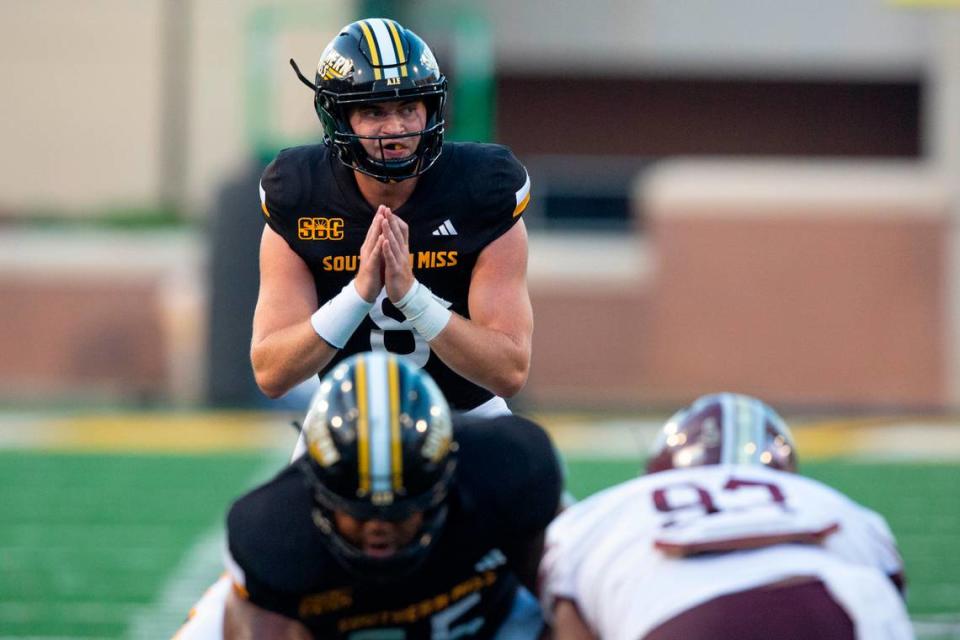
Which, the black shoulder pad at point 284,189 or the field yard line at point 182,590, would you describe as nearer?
the black shoulder pad at point 284,189

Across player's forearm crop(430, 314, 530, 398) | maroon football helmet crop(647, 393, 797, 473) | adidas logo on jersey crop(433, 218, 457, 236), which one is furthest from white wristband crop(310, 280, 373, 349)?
maroon football helmet crop(647, 393, 797, 473)

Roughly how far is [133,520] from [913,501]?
4.18 metres

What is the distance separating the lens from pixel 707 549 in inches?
143

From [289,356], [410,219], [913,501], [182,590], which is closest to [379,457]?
[289,356]

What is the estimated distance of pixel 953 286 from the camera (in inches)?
656

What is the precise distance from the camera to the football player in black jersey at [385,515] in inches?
127

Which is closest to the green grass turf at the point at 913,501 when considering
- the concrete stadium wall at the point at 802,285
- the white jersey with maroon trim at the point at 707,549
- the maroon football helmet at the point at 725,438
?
the maroon football helmet at the point at 725,438

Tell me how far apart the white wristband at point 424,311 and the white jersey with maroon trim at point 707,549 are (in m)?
0.64

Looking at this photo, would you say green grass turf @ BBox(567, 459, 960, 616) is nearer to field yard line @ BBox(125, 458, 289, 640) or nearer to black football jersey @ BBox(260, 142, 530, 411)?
field yard line @ BBox(125, 458, 289, 640)

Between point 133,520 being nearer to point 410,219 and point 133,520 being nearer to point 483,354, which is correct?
point 410,219

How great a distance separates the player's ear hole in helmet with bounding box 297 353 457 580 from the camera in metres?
3.21

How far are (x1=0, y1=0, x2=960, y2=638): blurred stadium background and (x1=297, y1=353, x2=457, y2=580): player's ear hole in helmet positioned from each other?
3.54 m

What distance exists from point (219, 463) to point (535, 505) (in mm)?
7486

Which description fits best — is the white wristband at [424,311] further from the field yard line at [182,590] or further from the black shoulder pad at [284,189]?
the field yard line at [182,590]
